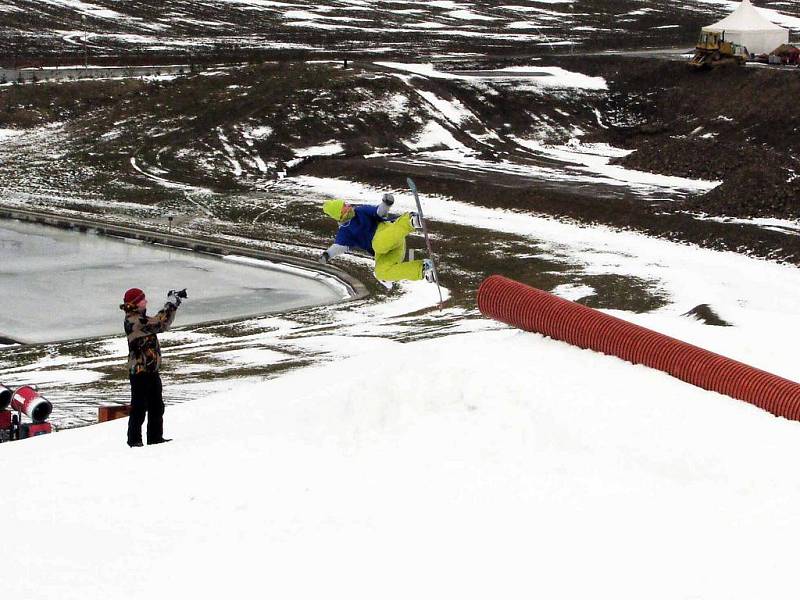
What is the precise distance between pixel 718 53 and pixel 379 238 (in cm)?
4769

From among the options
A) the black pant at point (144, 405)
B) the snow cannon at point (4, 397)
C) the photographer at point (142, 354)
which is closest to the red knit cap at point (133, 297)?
the photographer at point (142, 354)

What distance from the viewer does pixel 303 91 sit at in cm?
5516

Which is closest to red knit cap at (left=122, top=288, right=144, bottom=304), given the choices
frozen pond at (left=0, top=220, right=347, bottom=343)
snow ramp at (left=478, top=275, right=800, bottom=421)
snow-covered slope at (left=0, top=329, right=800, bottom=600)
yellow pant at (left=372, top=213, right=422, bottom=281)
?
snow-covered slope at (left=0, top=329, right=800, bottom=600)

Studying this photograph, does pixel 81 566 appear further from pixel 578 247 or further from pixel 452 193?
pixel 452 193

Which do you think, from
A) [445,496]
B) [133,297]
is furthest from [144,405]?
[445,496]

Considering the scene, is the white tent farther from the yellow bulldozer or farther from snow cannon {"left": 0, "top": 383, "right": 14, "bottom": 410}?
snow cannon {"left": 0, "top": 383, "right": 14, "bottom": 410}

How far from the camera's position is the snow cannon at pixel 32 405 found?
14.2m

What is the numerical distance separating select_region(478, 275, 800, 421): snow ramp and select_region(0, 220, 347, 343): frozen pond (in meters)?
15.8

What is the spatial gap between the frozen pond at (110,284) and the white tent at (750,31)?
34.1 m

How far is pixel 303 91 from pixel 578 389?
46.4 metres

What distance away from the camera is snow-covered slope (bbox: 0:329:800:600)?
781cm

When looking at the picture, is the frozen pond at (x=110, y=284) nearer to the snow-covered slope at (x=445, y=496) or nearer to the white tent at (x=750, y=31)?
the snow-covered slope at (x=445, y=496)

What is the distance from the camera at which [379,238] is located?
1466 centimetres

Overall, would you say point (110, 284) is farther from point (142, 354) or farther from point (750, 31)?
point (750, 31)
